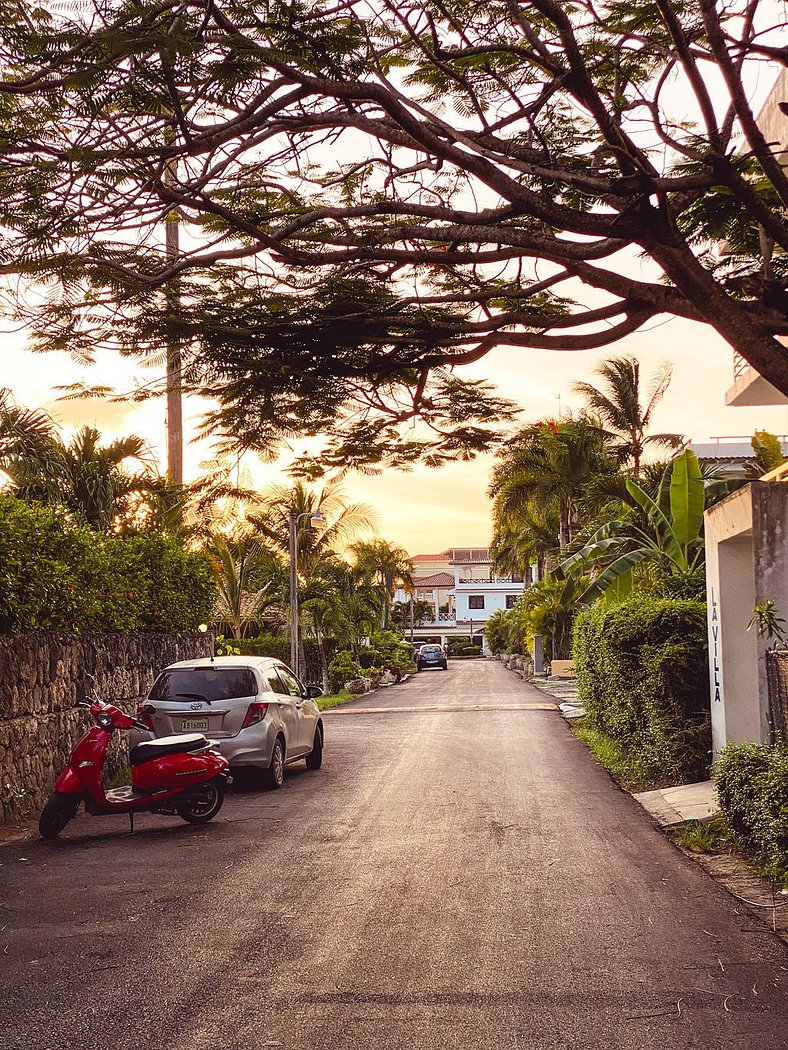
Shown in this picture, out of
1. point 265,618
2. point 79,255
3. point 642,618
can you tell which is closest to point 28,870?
point 79,255

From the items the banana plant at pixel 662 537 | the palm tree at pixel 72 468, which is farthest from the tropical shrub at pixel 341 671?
the palm tree at pixel 72 468

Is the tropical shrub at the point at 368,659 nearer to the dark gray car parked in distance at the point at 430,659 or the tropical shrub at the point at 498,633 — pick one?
the dark gray car parked in distance at the point at 430,659

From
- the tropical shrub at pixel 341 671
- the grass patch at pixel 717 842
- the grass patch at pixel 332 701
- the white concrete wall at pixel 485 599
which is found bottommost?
the grass patch at pixel 332 701

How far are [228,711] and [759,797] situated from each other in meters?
7.07

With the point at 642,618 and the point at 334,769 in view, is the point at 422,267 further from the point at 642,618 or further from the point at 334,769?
the point at 334,769

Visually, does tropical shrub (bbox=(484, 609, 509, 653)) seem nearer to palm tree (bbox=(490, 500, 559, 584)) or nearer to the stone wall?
palm tree (bbox=(490, 500, 559, 584))

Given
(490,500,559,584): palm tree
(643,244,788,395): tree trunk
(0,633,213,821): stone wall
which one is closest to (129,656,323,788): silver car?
(0,633,213,821): stone wall

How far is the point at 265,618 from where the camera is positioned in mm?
50219

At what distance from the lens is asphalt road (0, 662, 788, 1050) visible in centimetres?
522

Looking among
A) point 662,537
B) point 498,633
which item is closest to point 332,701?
point 662,537

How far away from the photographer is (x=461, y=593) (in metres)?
135

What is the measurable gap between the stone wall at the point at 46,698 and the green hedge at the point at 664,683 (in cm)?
714

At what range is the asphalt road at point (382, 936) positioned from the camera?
5223mm

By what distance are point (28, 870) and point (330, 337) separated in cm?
507
